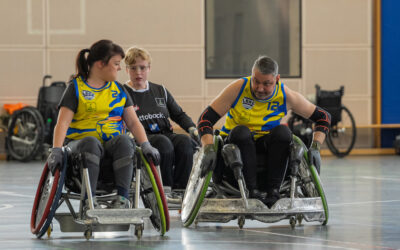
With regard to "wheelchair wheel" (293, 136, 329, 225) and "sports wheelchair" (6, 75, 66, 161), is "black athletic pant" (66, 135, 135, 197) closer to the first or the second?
"wheelchair wheel" (293, 136, 329, 225)

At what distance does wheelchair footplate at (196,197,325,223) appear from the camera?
5234 mm

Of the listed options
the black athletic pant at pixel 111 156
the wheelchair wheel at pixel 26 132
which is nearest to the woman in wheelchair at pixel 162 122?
the black athletic pant at pixel 111 156

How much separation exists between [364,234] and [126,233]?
4.38 feet

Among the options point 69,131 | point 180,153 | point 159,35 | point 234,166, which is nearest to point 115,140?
point 69,131

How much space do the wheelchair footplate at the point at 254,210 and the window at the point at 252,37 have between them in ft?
28.6

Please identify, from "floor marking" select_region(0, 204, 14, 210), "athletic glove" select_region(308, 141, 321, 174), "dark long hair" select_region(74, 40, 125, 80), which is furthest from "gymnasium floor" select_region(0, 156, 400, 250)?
"dark long hair" select_region(74, 40, 125, 80)

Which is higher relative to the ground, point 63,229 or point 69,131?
point 69,131

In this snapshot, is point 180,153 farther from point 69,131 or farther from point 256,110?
point 69,131

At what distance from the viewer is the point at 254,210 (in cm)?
523

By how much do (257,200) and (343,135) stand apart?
29.5 feet

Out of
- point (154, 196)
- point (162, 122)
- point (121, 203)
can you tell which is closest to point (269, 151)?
point (154, 196)

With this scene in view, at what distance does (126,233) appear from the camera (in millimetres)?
5215

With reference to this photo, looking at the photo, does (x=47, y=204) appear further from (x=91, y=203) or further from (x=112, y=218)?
(x=112, y=218)

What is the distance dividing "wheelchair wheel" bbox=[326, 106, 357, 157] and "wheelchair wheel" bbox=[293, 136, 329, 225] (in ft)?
25.2
